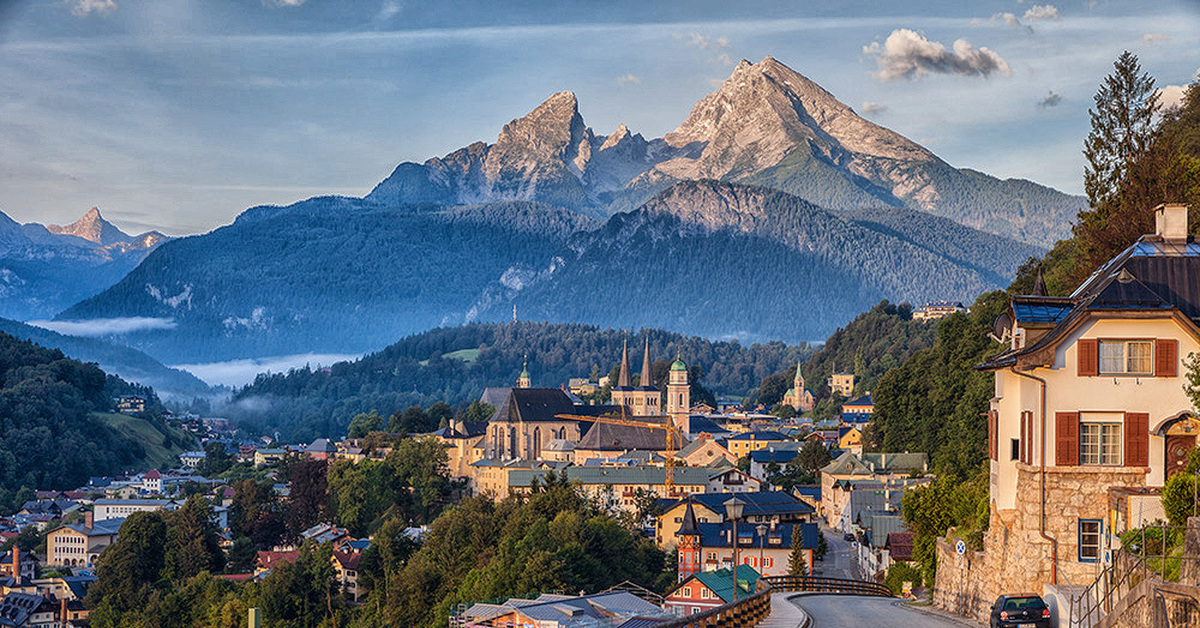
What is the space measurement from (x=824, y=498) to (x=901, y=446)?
1121 cm

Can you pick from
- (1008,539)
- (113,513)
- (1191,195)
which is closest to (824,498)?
(1191,195)

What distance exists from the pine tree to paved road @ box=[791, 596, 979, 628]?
33.8 meters

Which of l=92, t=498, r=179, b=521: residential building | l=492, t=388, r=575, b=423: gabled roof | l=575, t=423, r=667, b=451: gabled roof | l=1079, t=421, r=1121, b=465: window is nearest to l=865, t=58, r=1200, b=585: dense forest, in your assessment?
l=1079, t=421, r=1121, b=465: window

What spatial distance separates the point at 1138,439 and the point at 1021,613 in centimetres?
367

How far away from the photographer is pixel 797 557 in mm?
70125

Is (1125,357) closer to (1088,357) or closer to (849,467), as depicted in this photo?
(1088,357)

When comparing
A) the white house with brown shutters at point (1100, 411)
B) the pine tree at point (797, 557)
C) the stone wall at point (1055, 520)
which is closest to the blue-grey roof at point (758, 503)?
the pine tree at point (797, 557)

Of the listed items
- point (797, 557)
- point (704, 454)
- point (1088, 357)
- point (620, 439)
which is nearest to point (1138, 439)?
point (1088, 357)

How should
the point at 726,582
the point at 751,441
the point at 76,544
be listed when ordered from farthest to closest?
the point at 751,441, the point at 76,544, the point at 726,582

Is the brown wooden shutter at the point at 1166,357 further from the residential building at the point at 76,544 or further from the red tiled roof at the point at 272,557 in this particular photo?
the residential building at the point at 76,544

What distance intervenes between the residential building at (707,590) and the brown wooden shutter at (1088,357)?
3447 cm

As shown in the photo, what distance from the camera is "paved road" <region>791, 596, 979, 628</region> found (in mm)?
25703

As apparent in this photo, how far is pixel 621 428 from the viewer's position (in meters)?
156

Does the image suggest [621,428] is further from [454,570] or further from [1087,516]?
[1087,516]
